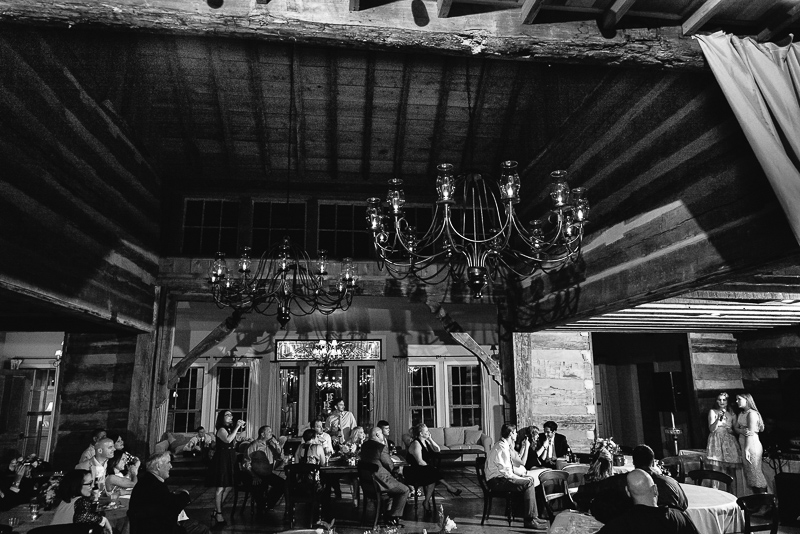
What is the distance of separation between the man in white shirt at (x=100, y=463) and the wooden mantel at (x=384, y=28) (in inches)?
167

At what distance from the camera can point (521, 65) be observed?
824 cm

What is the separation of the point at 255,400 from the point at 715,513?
1112 cm

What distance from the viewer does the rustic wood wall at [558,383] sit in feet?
33.2

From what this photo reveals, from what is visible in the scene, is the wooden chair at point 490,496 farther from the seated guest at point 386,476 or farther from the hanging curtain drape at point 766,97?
the hanging curtain drape at point 766,97

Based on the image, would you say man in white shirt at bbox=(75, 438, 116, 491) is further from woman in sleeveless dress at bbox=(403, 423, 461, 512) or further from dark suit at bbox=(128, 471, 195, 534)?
woman in sleeveless dress at bbox=(403, 423, 461, 512)

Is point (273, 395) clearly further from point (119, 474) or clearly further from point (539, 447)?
point (119, 474)

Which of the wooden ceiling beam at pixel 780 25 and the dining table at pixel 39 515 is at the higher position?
the wooden ceiling beam at pixel 780 25

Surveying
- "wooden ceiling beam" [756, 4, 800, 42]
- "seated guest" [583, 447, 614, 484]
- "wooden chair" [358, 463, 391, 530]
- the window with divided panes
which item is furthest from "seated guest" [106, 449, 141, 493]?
"wooden ceiling beam" [756, 4, 800, 42]

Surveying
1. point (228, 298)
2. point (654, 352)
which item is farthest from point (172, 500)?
point (654, 352)

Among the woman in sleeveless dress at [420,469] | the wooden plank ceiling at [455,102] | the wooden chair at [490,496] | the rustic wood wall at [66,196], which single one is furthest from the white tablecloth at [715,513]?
the rustic wood wall at [66,196]

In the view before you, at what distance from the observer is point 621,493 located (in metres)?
3.36

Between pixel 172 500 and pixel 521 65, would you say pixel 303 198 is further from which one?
pixel 172 500

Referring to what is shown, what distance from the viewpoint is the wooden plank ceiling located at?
3199 millimetres

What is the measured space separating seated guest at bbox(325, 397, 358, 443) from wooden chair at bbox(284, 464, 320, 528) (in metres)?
3.04
